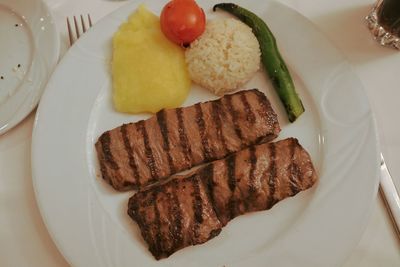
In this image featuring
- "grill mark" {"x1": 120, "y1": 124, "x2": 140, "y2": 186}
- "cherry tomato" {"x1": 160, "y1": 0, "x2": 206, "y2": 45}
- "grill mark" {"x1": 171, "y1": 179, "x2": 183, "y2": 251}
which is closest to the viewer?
"grill mark" {"x1": 171, "y1": 179, "x2": 183, "y2": 251}

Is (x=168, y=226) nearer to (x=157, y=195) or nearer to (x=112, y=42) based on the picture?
(x=157, y=195)

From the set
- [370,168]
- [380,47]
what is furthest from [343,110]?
[380,47]

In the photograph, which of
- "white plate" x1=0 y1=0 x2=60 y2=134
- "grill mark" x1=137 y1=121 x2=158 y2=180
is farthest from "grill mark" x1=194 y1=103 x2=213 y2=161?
"white plate" x1=0 y1=0 x2=60 y2=134

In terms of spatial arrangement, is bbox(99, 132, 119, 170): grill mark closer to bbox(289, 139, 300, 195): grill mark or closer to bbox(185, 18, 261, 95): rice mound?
bbox(185, 18, 261, 95): rice mound

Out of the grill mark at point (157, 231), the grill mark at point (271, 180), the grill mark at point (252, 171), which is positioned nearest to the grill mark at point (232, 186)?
the grill mark at point (252, 171)

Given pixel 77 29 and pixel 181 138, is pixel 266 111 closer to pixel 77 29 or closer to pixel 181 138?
pixel 181 138

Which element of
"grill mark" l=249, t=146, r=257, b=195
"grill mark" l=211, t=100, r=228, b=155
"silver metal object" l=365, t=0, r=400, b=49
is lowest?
"grill mark" l=249, t=146, r=257, b=195

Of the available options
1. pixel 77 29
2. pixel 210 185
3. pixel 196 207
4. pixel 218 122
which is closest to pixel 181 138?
pixel 218 122

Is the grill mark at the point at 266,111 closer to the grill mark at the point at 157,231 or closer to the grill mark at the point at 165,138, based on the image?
the grill mark at the point at 165,138
